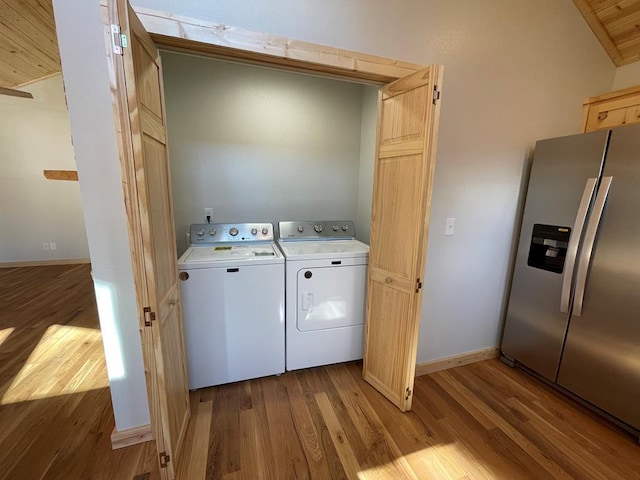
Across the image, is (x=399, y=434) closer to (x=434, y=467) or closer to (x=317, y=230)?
(x=434, y=467)

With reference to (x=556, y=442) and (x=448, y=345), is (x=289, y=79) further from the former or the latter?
(x=556, y=442)

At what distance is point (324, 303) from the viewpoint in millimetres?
1999

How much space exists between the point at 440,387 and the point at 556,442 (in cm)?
65

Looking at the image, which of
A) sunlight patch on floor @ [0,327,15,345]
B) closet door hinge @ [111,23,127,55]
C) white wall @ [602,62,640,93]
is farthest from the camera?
sunlight patch on floor @ [0,327,15,345]

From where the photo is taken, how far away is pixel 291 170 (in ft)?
8.50

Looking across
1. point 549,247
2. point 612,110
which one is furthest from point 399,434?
point 612,110

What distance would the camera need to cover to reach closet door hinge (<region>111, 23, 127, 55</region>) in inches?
32.9

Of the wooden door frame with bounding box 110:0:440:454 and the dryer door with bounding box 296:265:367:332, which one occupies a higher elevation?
the wooden door frame with bounding box 110:0:440:454

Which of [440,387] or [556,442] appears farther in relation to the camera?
[440,387]

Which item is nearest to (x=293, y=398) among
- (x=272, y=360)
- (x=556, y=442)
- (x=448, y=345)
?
(x=272, y=360)

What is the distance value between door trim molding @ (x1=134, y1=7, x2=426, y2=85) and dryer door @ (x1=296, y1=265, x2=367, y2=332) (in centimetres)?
127

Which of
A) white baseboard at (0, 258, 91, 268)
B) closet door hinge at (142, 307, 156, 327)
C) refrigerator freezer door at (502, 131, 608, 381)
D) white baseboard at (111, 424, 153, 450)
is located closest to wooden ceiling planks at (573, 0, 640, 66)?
refrigerator freezer door at (502, 131, 608, 381)

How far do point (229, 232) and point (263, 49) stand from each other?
4.59 feet

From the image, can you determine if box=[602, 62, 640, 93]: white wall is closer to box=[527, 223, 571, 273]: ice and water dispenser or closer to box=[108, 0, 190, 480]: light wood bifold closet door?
box=[527, 223, 571, 273]: ice and water dispenser
